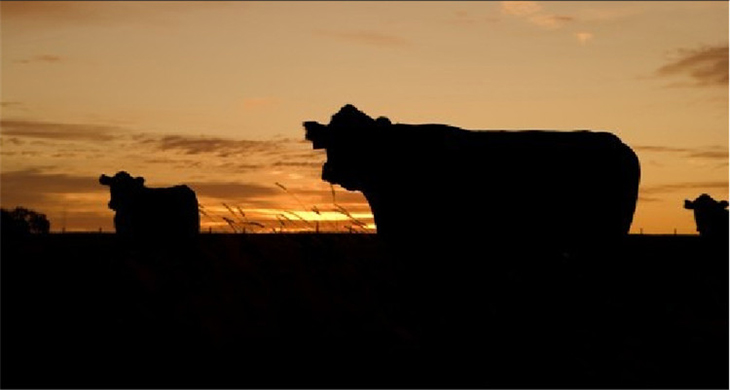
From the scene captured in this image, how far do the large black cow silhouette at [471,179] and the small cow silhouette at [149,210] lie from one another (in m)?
12.6

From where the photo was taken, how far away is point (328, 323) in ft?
25.5

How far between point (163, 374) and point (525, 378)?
7.85 feet

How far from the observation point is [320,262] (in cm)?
1006

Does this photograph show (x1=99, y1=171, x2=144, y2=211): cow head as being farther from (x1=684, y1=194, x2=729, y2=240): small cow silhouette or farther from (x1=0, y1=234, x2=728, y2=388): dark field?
(x1=0, y1=234, x2=728, y2=388): dark field

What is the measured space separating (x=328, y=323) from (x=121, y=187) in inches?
723

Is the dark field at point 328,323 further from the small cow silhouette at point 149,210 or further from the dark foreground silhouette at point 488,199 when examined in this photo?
the small cow silhouette at point 149,210

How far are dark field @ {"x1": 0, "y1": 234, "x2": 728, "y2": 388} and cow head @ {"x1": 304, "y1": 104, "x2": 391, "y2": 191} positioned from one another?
1478 mm

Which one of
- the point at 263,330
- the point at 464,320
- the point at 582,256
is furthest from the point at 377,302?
the point at 582,256

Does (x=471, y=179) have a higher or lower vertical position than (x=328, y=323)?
higher

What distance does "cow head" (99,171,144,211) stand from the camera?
2494 centimetres

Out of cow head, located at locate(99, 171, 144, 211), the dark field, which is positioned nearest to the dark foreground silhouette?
the dark field

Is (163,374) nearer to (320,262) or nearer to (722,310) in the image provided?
(320,262)

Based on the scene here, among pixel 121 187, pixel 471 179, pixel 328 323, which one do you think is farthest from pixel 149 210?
pixel 328 323

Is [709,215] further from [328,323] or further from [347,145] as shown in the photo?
[328,323]
